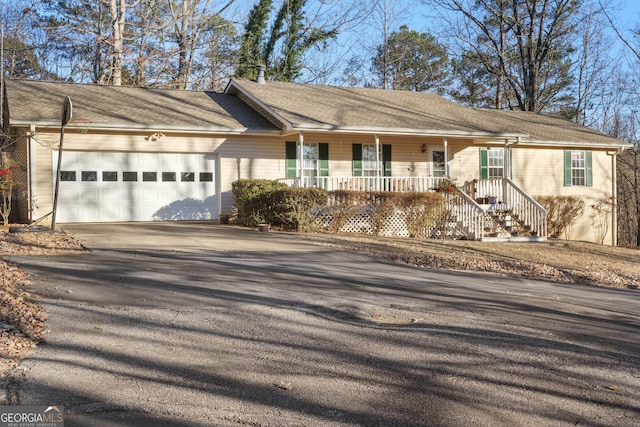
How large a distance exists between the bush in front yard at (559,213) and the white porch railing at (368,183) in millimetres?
5824

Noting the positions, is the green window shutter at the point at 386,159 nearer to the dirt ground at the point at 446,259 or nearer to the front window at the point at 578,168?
the dirt ground at the point at 446,259

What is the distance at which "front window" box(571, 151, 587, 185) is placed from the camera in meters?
25.2

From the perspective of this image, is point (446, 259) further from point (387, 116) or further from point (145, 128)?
point (145, 128)

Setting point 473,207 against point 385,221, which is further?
point 473,207

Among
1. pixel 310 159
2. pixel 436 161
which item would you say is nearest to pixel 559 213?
pixel 436 161

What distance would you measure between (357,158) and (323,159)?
122 cm

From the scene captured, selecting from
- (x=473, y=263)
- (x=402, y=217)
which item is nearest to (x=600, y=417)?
(x=473, y=263)

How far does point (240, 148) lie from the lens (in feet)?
66.8

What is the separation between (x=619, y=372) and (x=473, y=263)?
7.60 m

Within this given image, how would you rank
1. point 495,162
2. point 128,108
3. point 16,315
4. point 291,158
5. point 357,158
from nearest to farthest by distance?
point 16,315 < point 128,108 < point 291,158 < point 357,158 < point 495,162

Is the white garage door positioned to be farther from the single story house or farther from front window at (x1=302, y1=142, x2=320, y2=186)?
front window at (x1=302, y1=142, x2=320, y2=186)

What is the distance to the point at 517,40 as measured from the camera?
3462 centimetres

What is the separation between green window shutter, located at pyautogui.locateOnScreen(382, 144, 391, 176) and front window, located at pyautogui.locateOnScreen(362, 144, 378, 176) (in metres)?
0.33

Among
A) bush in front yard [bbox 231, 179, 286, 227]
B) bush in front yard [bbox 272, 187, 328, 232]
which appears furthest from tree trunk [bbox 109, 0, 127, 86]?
bush in front yard [bbox 272, 187, 328, 232]
